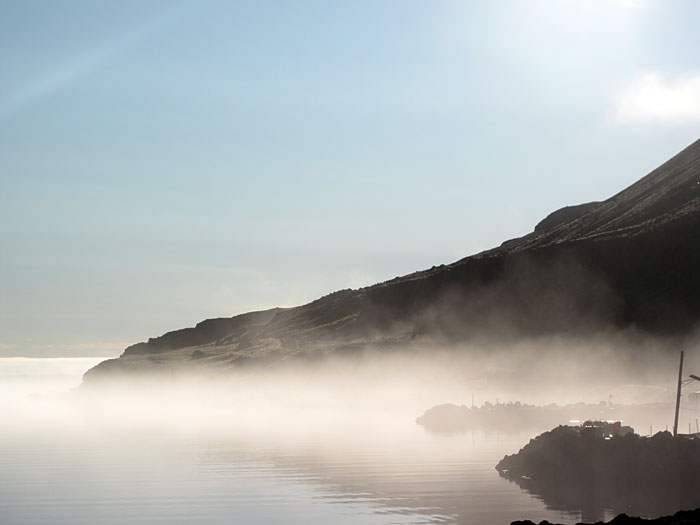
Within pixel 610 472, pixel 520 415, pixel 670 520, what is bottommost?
pixel 520 415

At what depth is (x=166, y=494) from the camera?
6762 centimetres

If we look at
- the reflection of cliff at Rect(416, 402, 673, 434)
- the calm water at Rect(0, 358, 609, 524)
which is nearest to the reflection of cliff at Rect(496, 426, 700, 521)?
the calm water at Rect(0, 358, 609, 524)

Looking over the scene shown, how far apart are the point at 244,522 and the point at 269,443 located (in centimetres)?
6711

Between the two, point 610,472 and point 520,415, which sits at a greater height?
point 610,472

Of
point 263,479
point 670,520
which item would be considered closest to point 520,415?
point 263,479

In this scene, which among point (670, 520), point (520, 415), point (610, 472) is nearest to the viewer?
point (670, 520)

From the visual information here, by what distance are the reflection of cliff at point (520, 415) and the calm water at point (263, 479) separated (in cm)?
1508

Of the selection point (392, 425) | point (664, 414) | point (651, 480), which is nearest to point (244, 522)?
point (651, 480)

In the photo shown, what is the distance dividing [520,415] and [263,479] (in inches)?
3401

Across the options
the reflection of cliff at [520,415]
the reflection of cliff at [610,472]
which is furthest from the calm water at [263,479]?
the reflection of cliff at [520,415]

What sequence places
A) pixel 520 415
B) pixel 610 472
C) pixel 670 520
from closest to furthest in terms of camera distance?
pixel 670 520 → pixel 610 472 → pixel 520 415

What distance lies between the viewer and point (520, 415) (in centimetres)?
15675

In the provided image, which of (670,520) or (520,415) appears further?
(520,415)

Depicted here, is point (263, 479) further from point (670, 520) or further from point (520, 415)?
point (520, 415)
